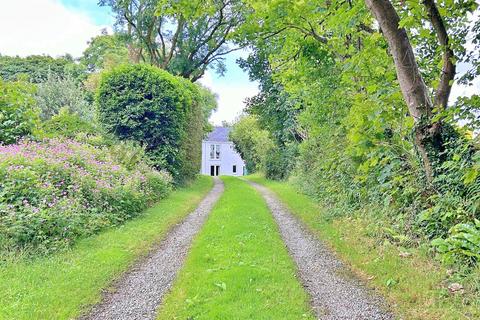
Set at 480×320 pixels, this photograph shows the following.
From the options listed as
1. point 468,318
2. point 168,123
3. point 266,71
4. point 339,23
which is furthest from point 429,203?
point 266,71

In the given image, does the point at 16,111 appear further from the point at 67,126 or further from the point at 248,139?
the point at 248,139

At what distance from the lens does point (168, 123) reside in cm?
1603

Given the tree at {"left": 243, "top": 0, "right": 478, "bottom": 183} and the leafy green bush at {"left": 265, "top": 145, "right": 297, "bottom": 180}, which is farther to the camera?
the leafy green bush at {"left": 265, "top": 145, "right": 297, "bottom": 180}

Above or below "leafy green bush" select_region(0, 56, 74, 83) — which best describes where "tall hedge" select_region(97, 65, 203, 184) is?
below

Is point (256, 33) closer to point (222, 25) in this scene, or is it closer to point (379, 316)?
point (379, 316)

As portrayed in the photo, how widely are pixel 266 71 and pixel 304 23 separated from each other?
16998 mm

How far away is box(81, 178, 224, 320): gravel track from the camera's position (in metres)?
4.37

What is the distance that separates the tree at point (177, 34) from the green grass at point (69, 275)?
1860 cm

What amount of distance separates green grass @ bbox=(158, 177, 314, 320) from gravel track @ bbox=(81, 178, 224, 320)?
0.62ft

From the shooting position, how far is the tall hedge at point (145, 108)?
15367 mm

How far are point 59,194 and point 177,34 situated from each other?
2000cm

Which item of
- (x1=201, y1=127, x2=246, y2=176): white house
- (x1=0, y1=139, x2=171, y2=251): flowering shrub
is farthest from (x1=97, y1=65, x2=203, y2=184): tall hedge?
(x1=201, y1=127, x2=246, y2=176): white house

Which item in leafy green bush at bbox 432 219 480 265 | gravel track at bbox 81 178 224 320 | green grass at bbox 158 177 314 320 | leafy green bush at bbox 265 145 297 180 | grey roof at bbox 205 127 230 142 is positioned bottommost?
gravel track at bbox 81 178 224 320

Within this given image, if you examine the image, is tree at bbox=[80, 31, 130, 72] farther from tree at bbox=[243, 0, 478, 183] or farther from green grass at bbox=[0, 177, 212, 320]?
green grass at bbox=[0, 177, 212, 320]
